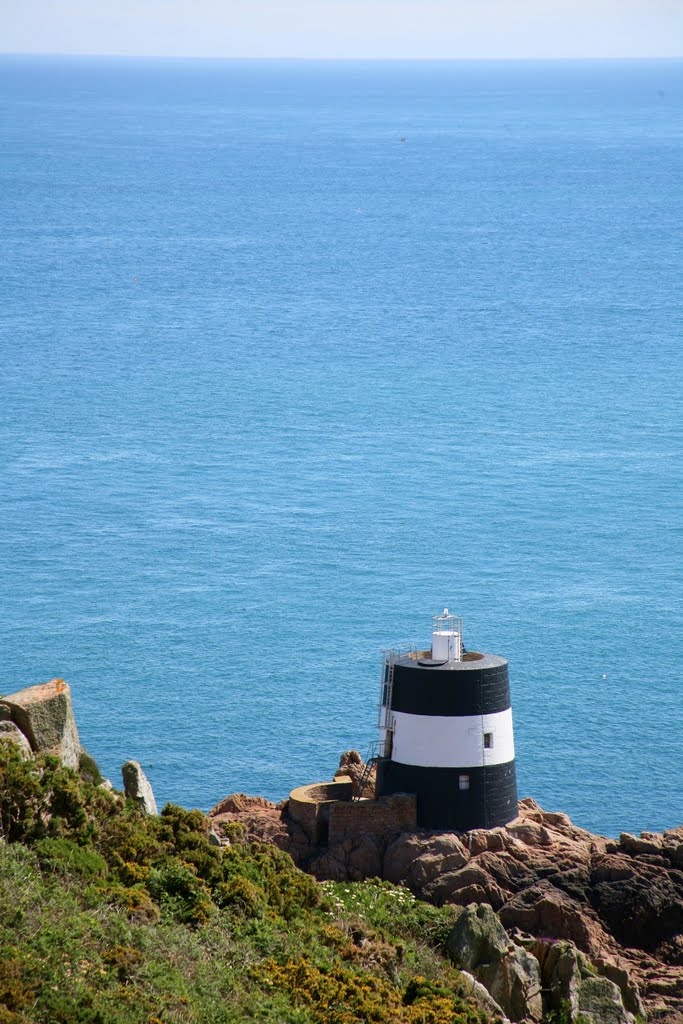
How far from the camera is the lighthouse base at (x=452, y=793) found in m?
36.5

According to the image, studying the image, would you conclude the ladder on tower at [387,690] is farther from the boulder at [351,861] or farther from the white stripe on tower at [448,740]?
the boulder at [351,861]

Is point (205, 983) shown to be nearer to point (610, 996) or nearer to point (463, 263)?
point (610, 996)

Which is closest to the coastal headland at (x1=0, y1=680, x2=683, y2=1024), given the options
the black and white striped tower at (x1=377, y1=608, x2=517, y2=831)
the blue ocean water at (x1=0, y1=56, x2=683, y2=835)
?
the black and white striped tower at (x1=377, y1=608, x2=517, y2=831)

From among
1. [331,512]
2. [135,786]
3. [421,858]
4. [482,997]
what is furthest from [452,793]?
[331,512]

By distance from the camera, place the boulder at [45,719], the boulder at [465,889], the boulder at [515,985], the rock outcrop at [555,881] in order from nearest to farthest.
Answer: the boulder at [45,719], the boulder at [515,985], the rock outcrop at [555,881], the boulder at [465,889]

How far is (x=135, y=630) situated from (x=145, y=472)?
36.4m

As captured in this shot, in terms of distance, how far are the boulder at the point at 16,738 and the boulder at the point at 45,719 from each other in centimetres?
19

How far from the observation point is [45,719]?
94.4ft

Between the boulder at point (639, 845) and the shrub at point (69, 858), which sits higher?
the shrub at point (69, 858)

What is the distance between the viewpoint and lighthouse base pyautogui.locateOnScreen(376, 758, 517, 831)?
36.5m

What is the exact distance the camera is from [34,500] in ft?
338

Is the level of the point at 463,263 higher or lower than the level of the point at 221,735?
higher

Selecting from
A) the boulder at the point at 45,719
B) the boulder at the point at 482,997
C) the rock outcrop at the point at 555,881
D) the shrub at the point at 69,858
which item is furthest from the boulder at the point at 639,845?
the shrub at the point at 69,858

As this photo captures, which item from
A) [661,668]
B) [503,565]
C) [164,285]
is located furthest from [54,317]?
[661,668]
